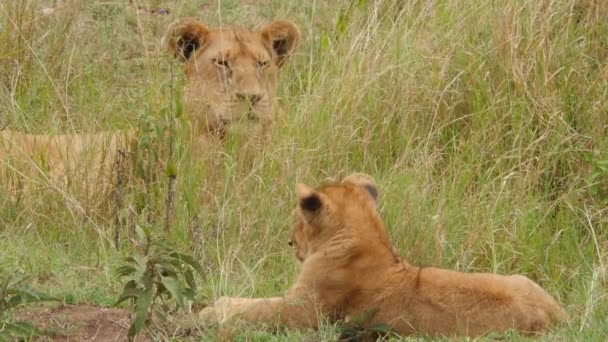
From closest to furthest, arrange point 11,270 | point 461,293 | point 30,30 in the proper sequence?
point 461,293, point 11,270, point 30,30

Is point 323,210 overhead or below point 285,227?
overhead

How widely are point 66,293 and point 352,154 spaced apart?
2249 mm

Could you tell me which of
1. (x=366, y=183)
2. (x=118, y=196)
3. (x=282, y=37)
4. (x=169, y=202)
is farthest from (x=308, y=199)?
(x=282, y=37)

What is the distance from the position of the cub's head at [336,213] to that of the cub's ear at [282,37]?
8.04ft

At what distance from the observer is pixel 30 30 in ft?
28.6

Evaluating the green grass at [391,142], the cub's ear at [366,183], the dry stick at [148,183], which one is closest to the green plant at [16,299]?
the green grass at [391,142]

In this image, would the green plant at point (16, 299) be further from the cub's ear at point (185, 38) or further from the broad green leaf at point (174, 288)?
the cub's ear at point (185, 38)

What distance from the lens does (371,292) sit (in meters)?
5.65

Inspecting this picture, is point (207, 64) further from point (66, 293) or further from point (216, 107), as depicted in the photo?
point (66, 293)

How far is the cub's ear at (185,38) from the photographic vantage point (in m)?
7.95

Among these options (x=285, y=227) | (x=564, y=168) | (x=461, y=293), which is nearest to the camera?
(x=461, y=293)

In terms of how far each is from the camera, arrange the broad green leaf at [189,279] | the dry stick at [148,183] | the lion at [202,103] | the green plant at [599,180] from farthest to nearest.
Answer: the lion at [202,103] → the green plant at [599,180] → the dry stick at [148,183] → the broad green leaf at [189,279]

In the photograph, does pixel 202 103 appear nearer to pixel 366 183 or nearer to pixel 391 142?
pixel 391 142

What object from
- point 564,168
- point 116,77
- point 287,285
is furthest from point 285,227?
point 116,77
